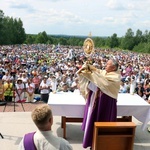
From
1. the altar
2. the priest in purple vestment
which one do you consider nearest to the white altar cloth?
the altar

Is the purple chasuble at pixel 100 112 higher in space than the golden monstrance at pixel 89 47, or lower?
lower

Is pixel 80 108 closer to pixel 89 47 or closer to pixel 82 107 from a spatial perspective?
pixel 82 107

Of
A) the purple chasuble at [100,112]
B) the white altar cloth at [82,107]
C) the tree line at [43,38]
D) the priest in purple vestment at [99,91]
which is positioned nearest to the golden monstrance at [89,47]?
the priest in purple vestment at [99,91]

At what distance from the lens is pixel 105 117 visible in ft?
15.0

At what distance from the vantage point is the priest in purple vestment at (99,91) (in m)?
4.39

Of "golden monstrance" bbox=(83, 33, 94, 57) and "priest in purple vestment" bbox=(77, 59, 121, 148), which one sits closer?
"priest in purple vestment" bbox=(77, 59, 121, 148)

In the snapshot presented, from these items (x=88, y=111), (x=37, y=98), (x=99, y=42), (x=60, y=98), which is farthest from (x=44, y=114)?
(x=99, y=42)

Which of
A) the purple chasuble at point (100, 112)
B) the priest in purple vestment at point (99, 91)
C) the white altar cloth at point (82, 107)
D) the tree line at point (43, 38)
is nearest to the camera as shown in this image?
the priest in purple vestment at point (99, 91)

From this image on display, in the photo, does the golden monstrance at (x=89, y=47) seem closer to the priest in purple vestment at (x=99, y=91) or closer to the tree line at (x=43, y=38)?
the priest in purple vestment at (x=99, y=91)

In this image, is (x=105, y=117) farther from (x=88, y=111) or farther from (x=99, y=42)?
(x=99, y=42)

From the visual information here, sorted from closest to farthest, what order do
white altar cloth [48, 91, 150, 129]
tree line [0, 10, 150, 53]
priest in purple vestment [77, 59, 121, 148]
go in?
priest in purple vestment [77, 59, 121, 148], white altar cloth [48, 91, 150, 129], tree line [0, 10, 150, 53]

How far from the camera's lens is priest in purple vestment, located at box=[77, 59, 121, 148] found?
439cm

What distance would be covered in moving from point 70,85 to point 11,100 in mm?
3729

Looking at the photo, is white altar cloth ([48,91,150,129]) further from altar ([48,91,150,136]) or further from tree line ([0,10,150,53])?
tree line ([0,10,150,53])
